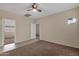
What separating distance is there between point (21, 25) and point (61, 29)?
7.87 feet

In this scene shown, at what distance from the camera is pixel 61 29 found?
5.09 m

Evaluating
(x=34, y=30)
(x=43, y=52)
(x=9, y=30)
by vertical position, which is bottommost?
(x=43, y=52)

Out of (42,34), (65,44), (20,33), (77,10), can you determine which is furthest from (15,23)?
(77,10)

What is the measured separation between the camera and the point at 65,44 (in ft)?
15.4

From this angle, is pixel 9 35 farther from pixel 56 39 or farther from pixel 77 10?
pixel 77 10

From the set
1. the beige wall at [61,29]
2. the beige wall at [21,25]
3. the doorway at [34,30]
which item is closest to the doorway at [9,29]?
the beige wall at [21,25]

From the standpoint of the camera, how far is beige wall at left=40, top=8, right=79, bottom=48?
14.2 ft

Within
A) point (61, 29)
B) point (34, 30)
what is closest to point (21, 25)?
point (34, 30)

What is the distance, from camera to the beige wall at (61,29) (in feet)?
14.2

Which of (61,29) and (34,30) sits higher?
(61,29)

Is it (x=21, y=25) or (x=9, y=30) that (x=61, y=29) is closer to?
(x=21, y=25)

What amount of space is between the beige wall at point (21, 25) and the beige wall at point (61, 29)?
44.4 inches

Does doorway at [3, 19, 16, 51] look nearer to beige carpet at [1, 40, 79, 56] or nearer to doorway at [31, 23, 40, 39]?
beige carpet at [1, 40, 79, 56]

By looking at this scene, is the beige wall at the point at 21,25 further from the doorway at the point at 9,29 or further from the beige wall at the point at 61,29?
the beige wall at the point at 61,29
